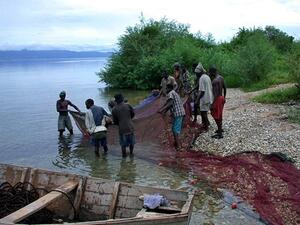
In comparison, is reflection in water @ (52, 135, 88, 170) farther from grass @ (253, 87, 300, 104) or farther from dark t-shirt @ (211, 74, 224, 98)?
grass @ (253, 87, 300, 104)

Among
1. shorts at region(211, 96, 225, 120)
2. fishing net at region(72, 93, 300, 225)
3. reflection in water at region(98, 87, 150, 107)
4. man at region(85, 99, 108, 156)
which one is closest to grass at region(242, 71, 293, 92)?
reflection in water at region(98, 87, 150, 107)

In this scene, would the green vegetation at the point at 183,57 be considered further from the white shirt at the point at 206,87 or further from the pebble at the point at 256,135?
the white shirt at the point at 206,87

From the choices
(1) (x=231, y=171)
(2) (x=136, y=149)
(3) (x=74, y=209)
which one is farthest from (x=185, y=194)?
(2) (x=136, y=149)

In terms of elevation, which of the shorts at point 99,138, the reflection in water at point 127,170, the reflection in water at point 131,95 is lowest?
the reflection in water at point 127,170

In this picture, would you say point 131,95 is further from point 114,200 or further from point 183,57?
point 114,200

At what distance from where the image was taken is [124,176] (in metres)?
13.2

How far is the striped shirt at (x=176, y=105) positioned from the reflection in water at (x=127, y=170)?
1982mm

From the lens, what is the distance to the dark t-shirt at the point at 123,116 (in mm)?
13219

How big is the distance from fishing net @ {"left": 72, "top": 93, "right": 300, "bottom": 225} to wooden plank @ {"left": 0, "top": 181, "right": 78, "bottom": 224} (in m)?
3.88

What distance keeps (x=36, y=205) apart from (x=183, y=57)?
93.2 ft

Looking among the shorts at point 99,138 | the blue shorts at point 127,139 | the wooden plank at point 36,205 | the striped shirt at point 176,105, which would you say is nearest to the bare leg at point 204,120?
the striped shirt at point 176,105

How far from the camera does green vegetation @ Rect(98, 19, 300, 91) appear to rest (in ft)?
96.5

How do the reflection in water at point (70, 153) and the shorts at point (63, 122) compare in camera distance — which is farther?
the shorts at point (63, 122)

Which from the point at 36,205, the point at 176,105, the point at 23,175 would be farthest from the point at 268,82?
the point at 36,205
